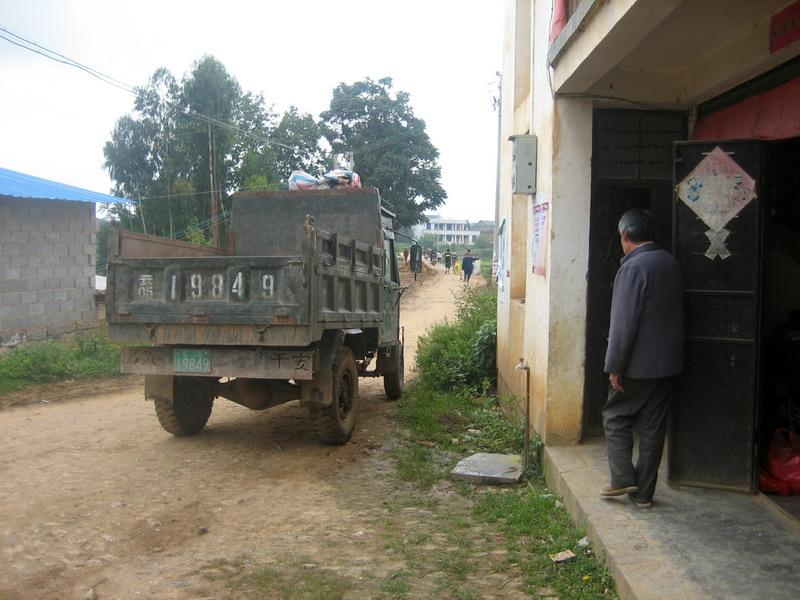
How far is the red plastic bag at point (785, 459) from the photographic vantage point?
4.20 meters

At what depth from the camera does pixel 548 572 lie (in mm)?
3693

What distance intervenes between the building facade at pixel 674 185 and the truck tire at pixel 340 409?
1662 millimetres

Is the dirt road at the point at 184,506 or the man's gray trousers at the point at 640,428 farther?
the man's gray trousers at the point at 640,428

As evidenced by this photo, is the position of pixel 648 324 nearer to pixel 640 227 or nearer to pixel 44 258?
pixel 640 227

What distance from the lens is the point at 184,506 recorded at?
4.80 metres

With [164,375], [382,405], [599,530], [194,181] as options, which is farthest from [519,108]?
[194,181]

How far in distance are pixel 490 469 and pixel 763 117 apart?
3.17 metres

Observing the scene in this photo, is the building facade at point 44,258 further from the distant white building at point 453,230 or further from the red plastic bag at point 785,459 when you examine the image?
the distant white building at point 453,230

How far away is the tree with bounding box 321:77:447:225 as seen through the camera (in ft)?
122

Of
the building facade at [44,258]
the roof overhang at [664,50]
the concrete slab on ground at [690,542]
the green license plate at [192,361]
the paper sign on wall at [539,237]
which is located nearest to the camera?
the concrete slab on ground at [690,542]

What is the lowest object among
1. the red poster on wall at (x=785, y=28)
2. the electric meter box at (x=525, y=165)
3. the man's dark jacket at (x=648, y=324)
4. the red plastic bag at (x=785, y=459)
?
the red plastic bag at (x=785, y=459)

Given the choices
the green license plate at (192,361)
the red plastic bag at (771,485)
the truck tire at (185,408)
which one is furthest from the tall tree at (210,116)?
the red plastic bag at (771,485)

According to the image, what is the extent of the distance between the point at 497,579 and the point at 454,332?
7.16 meters

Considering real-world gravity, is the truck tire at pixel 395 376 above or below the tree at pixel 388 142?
below
